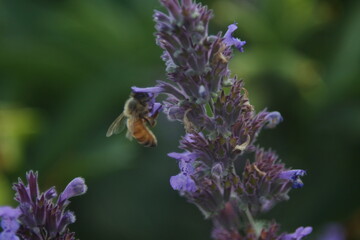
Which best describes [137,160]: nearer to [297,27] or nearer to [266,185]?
[297,27]

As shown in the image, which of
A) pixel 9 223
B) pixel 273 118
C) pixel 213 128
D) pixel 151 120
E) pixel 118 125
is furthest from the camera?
pixel 118 125

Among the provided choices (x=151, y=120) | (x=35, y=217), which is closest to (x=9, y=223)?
(x=35, y=217)

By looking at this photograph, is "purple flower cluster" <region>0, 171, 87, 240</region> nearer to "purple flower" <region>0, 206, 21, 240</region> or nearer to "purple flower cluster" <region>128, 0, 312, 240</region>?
"purple flower" <region>0, 206, 21, 240</region>

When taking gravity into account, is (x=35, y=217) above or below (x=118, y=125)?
below

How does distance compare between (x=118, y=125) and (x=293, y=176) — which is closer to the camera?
(x=293, y=176)

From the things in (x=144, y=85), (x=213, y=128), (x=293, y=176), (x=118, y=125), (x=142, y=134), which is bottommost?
(x=293, y=176)

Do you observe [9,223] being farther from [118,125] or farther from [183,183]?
[118,125]

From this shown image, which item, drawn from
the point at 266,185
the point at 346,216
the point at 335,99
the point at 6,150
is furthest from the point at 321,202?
the point at 266,185

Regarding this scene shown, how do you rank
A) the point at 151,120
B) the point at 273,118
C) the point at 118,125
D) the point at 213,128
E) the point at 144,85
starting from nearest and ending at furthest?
the point at 213,128 → the point at 273,118 → the point at 151,120 → the point at 118,125 → the point at 144,85

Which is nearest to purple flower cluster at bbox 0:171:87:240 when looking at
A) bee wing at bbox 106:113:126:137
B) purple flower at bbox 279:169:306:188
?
purple flower at bbox 279:169:306:188
